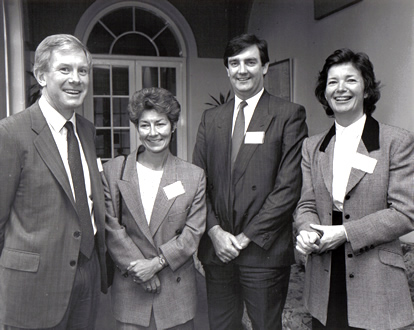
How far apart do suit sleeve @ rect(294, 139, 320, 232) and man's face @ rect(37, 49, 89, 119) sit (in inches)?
42.9

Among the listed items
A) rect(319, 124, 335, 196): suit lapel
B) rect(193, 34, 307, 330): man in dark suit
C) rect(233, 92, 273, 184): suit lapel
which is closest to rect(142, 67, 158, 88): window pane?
rect(193, 34, 307, 330): man in dark suit

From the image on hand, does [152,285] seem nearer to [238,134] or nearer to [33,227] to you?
[33,227]

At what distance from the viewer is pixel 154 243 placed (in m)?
1.96

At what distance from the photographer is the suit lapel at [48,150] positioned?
1.63m

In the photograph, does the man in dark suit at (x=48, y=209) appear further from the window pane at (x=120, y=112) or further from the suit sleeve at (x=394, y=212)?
the window pane at (x=120, y=112)

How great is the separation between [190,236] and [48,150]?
0.77m

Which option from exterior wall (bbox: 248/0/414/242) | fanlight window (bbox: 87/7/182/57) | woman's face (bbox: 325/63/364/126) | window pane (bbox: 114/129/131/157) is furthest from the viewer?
window pane (bbox: 114/129/131/157)

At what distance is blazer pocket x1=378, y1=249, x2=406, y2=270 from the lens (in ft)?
5.71

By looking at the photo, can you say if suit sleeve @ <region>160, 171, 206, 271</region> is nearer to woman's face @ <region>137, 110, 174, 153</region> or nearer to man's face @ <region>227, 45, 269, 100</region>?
woman's face @ <region>137, 110, 174, 153</region>

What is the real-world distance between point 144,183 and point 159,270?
422 millimetres

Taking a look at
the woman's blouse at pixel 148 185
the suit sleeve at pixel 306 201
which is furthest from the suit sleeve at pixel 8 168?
the suit sleeve at pixel 306 201

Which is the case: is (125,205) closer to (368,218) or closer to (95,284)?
(95,284)

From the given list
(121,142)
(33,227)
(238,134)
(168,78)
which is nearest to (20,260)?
(33,227)

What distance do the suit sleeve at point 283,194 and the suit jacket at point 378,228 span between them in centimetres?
27
